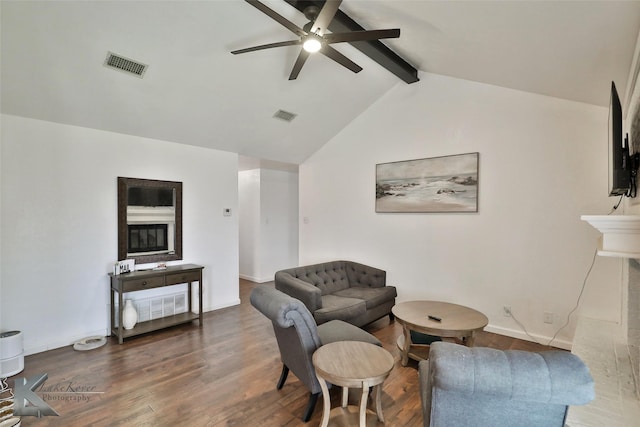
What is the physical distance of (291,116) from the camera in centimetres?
441

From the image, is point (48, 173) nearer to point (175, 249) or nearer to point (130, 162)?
point (130, 162)

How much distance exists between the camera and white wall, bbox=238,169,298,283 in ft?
21.4

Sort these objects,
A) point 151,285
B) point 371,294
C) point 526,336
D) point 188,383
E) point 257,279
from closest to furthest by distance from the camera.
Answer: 1. point 188,383
2. point 526,336
3. point 151,285
4. point 371,294
5. point 257,279

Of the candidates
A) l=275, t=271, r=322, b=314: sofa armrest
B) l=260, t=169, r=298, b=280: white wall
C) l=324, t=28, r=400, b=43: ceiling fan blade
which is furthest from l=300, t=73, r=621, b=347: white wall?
l=260, t=169, r=298, b=280: white wall

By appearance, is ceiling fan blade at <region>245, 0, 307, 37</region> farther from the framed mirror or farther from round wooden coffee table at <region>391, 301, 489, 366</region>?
the framed mirror

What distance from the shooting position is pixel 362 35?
91.4 inches

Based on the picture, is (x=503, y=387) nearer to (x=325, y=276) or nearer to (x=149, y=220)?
(x=325, y=276)

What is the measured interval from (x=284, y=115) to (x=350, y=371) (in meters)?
3.56

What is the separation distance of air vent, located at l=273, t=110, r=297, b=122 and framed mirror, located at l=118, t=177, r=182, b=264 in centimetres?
172

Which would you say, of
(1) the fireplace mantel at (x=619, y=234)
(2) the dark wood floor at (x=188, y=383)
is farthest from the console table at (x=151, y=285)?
(1) the fireplace mantel at (x=619, y=234)

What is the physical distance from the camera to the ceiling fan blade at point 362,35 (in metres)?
2.29

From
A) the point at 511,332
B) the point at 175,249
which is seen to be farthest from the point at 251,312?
the point at 511,332

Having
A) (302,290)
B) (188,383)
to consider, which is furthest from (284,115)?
(188,383)

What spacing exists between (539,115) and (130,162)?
5034 millimetres
